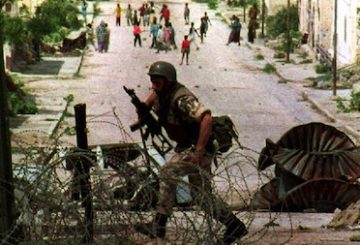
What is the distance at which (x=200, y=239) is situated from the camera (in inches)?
342

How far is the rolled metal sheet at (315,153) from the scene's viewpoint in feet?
53.9

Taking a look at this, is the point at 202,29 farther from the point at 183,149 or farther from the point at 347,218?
the point at 183,149

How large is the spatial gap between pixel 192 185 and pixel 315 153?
26.2 ft

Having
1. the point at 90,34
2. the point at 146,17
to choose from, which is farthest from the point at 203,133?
the point at 146,17

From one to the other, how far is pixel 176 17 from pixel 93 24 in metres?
6.51

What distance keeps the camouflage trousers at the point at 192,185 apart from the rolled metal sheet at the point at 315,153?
501 centimetres

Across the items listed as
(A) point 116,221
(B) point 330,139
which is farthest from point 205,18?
(A) point 116,221

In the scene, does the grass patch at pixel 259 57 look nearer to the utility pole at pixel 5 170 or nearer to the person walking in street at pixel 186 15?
the person walking in street at pixel 186 15

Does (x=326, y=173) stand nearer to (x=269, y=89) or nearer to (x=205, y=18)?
(x=269, y=89)

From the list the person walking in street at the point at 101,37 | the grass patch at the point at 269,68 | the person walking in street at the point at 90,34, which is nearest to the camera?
the grass patch at the point at 269,68

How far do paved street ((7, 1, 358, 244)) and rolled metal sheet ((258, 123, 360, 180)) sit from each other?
533 cm

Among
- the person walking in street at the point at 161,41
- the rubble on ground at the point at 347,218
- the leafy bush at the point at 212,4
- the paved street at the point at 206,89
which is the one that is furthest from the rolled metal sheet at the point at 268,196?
the leafy bush at the point at 212,4

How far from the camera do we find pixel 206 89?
44062 mm

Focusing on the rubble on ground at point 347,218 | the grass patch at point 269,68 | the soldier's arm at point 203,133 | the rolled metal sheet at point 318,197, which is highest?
the soldier's arm at point 203,133
